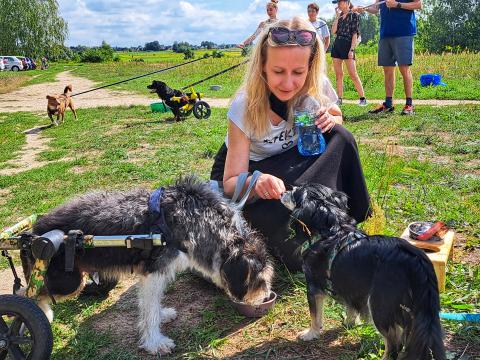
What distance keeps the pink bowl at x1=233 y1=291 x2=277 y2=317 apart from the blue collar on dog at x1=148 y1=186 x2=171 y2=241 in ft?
2.61

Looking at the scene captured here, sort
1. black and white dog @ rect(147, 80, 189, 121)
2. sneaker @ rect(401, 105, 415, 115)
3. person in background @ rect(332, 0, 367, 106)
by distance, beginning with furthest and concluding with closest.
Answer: black and white dog @ rect(147, 80, 189, 121) < person in background @ rect(332, 0, 367, 106) < sneaker @ rect(401, 105, 415, 115)

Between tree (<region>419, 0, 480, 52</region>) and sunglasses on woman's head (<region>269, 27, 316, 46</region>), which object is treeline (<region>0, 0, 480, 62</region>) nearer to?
tree (<region>419, 0, 480, 52</region>)

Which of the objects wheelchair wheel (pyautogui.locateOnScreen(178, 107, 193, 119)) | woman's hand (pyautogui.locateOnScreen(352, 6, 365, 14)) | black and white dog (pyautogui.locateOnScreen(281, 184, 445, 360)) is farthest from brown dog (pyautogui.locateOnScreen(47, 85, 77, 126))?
black and white dog (pyautogui.locateOnScreen(281, 184, 445, 360))

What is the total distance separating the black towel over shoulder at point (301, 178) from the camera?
3.46m

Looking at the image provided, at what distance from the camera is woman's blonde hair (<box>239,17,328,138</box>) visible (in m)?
3.32

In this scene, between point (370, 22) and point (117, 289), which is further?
point (370, 22)

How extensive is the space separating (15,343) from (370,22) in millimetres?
119923

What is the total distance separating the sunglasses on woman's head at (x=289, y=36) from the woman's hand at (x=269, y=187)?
966 mm

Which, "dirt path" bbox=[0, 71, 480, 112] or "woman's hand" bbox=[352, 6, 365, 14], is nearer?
"woman's hand" bbox=[352, 6, 365, 14]

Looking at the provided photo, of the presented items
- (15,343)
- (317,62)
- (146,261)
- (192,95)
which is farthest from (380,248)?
(192,95)

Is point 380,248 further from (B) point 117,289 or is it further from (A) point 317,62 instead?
(B) point 117,289

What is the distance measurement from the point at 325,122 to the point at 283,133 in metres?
0.35

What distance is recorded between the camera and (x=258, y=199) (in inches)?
140

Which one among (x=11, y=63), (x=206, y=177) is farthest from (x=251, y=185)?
(x=11, y=63)
